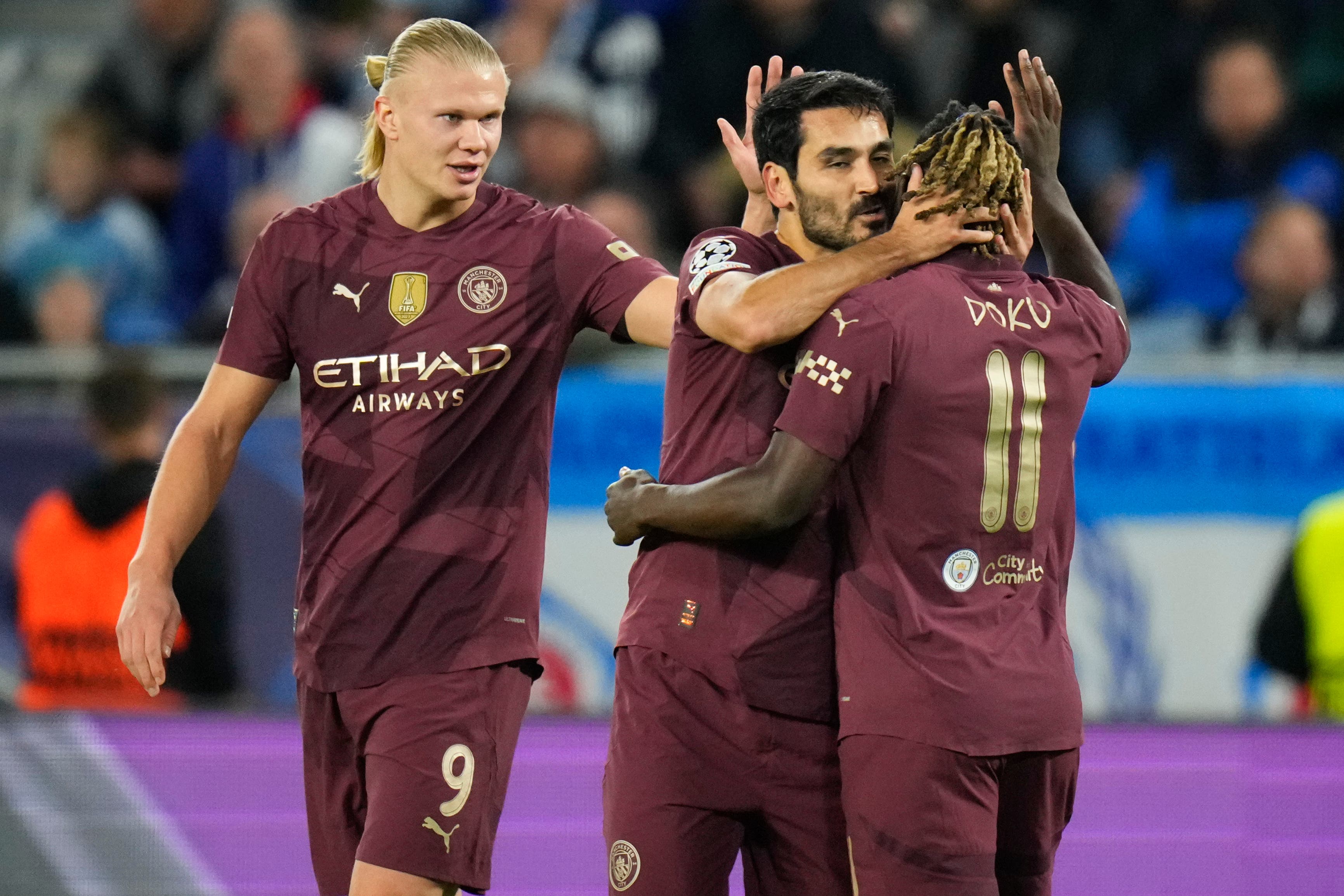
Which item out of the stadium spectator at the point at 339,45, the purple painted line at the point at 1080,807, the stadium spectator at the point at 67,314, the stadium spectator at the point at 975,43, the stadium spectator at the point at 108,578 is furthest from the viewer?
the stadium spectator at the point at 339,45

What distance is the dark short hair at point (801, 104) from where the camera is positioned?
147 inches

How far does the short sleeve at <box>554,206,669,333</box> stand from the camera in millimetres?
4234

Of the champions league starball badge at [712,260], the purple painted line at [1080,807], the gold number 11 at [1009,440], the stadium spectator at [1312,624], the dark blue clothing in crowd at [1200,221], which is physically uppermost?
the dark blue clothing in crowd at [1200,221]

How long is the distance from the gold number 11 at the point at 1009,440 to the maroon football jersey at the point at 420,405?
40.0 inches

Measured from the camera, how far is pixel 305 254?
4250 millimetres

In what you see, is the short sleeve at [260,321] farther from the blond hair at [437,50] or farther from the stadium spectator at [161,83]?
the stadium spectator at [161,83]

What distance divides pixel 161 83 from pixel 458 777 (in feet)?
21.6

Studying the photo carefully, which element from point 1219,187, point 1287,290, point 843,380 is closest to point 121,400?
point 843,380

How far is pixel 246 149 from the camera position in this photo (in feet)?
29.7

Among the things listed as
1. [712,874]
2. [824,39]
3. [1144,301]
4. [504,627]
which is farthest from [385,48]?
[712,874]

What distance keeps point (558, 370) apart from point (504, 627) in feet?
2.06

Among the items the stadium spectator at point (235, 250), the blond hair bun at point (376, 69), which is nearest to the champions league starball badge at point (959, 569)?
the blond hair bun at point (376, 69)

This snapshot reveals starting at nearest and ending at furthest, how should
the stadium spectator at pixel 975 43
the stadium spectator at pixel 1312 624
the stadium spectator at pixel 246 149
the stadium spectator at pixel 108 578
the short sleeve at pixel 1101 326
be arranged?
1. the short sleeve at pixel 1101 326
2. the stadium spectator at pixel 1312 624
3. the stadium spectator at pixel 108 578
4. the stadium spectator at pixel 246 149
5. the stadium spectator at pixel 975 43

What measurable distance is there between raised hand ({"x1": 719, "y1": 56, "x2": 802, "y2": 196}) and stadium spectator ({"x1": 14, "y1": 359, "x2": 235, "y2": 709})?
3121mm
